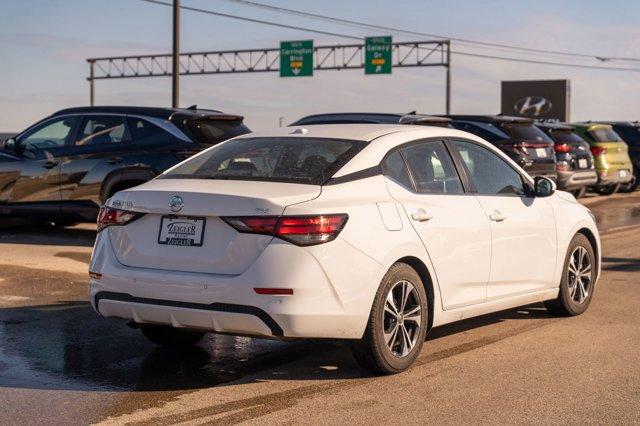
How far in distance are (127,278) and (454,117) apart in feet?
46.2

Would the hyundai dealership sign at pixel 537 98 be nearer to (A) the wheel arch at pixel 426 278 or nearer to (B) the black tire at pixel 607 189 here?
(B) the black tire at pixel 607 189

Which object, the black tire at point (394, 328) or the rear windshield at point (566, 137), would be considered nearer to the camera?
the black tire at point (394, 328)

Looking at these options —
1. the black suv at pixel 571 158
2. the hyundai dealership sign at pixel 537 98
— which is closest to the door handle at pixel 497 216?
the black suv at pixel 571 158

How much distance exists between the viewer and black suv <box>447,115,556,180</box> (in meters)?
19.7

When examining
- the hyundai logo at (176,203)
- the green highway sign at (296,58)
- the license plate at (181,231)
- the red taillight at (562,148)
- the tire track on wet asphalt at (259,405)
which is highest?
the green highway sign at (296,58)

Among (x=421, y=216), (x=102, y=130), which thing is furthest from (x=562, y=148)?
(x=421, y=216)

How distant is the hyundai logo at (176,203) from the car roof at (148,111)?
776 cm

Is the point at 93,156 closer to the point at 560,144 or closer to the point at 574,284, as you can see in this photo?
the point at 574,284

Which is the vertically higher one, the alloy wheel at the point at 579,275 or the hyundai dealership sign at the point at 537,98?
the hyundai dealership sign at the point at 537,98

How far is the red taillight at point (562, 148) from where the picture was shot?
2259cm

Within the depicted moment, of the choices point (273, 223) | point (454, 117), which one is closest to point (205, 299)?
point (273, 223)

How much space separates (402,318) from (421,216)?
68 centimetres

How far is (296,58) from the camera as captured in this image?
55.3 metres

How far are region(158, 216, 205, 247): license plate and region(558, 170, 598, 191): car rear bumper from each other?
16461 mm
